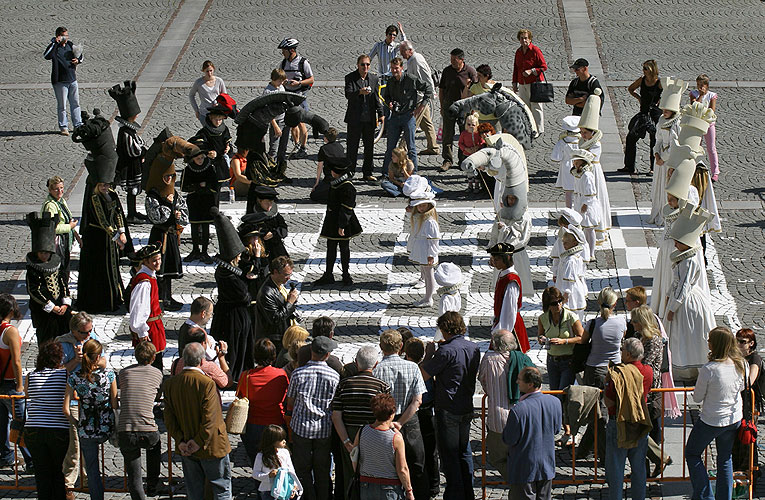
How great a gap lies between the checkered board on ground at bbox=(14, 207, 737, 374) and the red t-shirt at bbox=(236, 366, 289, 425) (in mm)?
3440

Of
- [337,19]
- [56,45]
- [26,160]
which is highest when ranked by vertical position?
[337,19]

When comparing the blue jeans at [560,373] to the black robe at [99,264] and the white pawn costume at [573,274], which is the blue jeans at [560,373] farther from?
the black robe at [99,264]

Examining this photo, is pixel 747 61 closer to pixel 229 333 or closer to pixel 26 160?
pixel 26 160

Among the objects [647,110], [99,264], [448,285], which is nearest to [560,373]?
[448,285]

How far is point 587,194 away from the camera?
1658 cm

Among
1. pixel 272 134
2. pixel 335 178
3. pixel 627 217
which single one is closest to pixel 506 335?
pixel 335 178

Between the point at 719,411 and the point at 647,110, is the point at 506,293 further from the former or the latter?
the point at 647,110

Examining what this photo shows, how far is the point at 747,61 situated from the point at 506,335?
50.5 ft

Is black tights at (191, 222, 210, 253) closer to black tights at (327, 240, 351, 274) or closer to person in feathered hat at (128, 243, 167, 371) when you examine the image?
black tights at (327, 240, 351, 274)

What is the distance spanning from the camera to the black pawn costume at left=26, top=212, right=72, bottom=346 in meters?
13.6

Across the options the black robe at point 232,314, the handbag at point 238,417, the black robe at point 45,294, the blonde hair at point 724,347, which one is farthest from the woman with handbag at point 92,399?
the blonde hair at point 724,347

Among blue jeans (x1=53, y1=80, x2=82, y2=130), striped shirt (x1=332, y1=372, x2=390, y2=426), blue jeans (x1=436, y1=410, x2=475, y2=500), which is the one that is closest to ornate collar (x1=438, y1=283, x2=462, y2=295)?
blue jeans (x1=436, y1=410, x2=475, y2=500)

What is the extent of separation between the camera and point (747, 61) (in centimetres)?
2478

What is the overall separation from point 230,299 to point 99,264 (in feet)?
9.96
